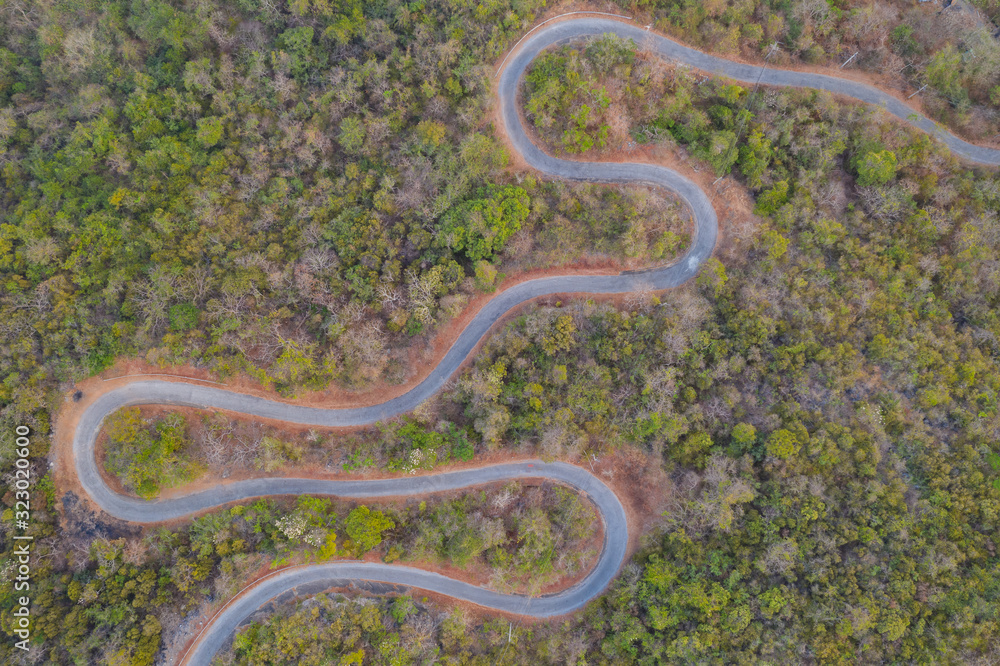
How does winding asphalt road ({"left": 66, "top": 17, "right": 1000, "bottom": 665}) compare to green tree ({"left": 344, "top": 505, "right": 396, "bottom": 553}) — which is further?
winding asphalt road ({"left": 66, "top": 17, "right": 1000, "bottom": 665})

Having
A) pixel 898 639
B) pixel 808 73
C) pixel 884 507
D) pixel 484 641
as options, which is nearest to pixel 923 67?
pixel 808 73

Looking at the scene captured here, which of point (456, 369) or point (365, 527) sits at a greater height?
point (456, 369)

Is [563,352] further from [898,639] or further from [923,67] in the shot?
[923,67]

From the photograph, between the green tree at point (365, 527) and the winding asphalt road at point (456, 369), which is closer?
the green tree at point (365, 527)

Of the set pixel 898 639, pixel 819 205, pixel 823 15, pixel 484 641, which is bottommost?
pixel 898 639

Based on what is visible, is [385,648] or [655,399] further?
[655,399]

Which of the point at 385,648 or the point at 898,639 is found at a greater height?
the point at 385,648

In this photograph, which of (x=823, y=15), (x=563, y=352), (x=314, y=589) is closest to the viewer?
(x=314, y=589)

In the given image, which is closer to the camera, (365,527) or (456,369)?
(365,527)
